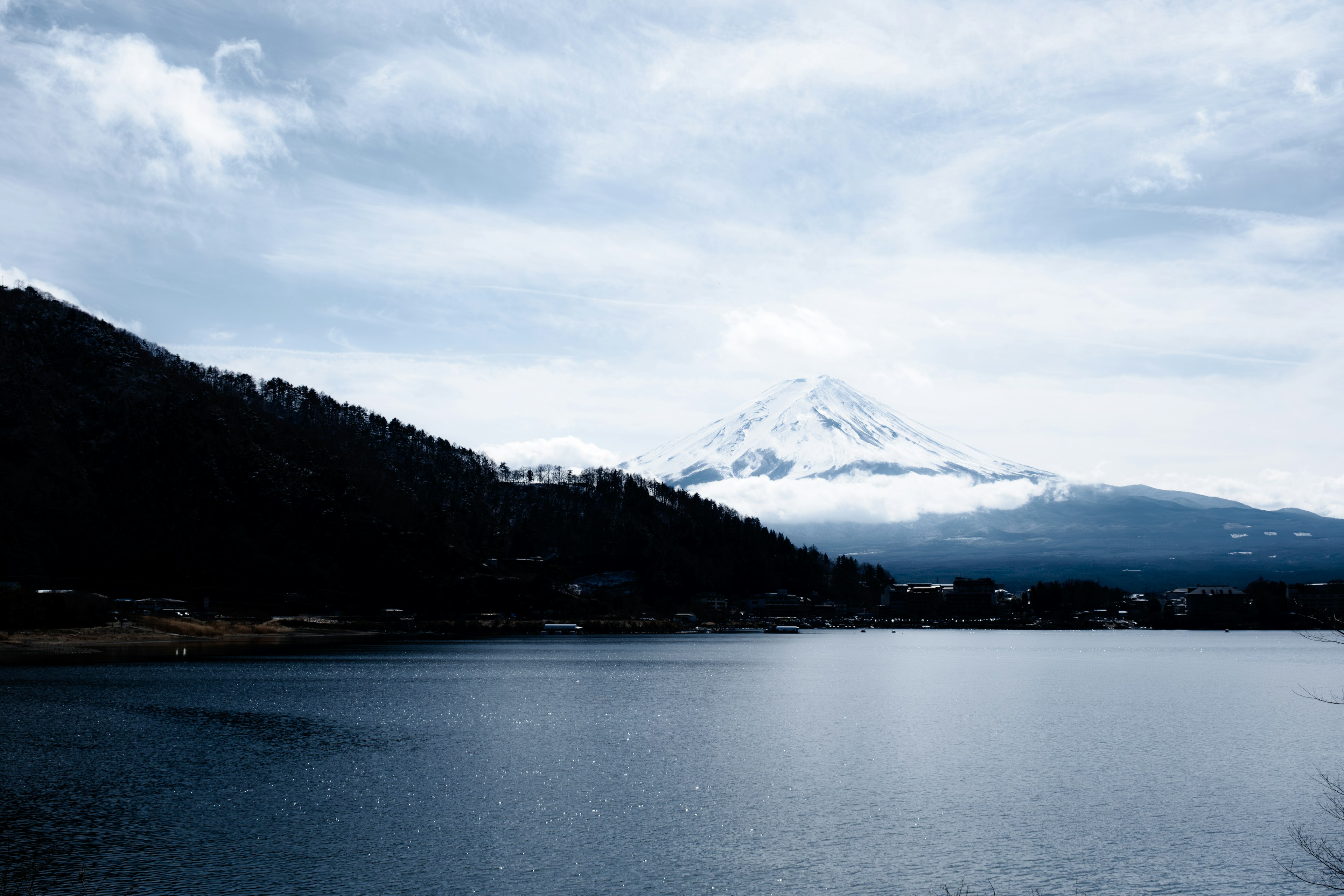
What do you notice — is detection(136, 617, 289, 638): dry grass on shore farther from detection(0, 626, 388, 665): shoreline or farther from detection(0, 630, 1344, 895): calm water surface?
detection(0, 630, 1344, 895): calm water surface

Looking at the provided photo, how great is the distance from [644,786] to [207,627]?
129571 millimetres

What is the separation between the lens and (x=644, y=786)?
1703 inches

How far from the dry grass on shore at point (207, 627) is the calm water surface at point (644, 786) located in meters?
60.4

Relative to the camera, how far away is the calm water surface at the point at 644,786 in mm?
30672

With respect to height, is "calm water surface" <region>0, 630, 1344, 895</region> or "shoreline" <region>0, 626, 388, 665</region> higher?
"shoreline" <region>0, 626, 388, 665</region>

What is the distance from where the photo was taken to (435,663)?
372ft

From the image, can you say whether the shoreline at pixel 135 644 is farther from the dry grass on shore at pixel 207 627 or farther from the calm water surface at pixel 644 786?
the calm water surface at pixel 644 786

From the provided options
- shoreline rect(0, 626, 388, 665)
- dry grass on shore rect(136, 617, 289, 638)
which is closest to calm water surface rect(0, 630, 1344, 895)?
shoreline rect(0, 626, 388, 665)

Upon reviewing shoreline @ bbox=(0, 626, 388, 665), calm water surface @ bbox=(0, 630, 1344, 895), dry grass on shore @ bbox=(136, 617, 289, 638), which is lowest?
calm water surface @ bbox=(0, 630, 1344, 895)

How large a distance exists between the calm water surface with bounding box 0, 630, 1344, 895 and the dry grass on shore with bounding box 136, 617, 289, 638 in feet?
198

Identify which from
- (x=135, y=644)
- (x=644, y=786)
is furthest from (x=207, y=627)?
(x=644, y=786)

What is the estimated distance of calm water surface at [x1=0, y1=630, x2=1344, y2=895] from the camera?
30.7 meters

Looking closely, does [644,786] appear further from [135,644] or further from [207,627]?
[207,627]

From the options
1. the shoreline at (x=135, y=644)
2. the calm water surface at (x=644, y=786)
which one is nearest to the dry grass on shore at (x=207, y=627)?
the shoreline at (x=135, y=644)
